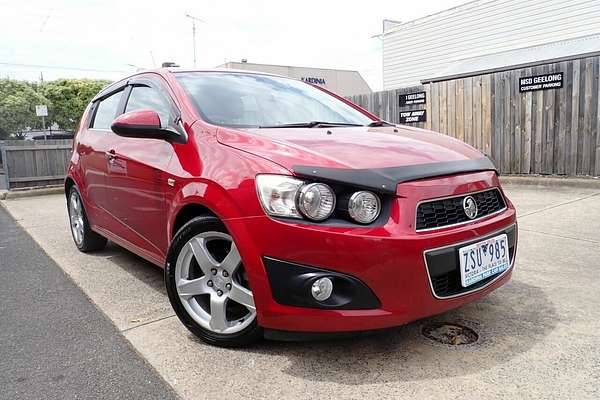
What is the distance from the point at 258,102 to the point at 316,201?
1.26 m

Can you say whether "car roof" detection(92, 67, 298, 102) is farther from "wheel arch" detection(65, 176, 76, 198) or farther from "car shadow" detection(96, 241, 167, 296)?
"car shadow" detection(96, 241, 167, 296)

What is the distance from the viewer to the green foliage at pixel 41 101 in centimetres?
2605

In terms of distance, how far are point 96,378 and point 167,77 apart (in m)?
1.87

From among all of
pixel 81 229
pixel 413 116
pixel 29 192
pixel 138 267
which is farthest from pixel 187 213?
pixel 29 192

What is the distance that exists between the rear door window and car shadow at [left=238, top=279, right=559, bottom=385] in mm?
2447

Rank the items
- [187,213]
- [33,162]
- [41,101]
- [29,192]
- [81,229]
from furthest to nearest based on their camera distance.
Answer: [41,101] → [33,162] → [29,192] → [81,229] → [187,213]

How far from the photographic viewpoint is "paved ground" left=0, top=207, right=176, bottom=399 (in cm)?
209

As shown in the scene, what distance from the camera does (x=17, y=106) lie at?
25953 millimetres

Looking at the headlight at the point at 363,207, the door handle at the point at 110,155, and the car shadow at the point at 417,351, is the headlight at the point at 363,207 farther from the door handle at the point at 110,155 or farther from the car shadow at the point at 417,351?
the door handle at the point at 110,155

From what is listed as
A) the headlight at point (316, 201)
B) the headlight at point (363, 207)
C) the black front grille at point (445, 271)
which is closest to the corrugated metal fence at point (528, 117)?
the black front grille at point (445, 271)

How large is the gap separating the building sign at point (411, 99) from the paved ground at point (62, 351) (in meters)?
7.39

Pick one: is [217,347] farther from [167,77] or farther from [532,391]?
[167,77]

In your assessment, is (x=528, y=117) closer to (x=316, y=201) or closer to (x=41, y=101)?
(x=316, y=201)

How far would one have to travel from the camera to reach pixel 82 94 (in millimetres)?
29719
